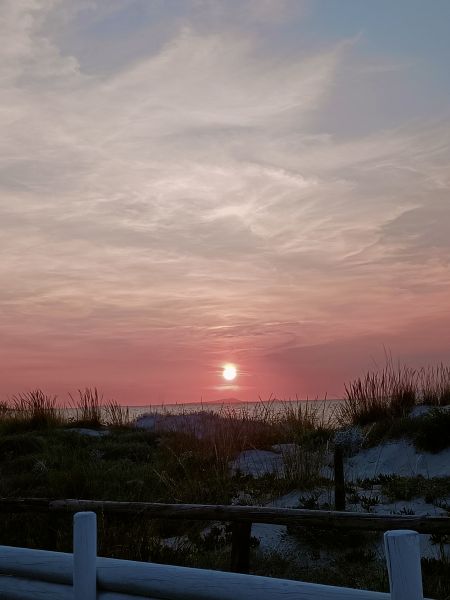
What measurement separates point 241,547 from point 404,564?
3609 millimetres

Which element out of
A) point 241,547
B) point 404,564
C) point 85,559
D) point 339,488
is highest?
point 404,564

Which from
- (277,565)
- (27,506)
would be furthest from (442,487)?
(27,506)

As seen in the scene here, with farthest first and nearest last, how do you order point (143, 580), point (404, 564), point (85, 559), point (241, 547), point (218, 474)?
point (218, 474)
point (241, 547)
point (85, 559)
point (143, 580)
point (404, 564)

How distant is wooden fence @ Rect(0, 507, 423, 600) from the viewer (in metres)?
3.43

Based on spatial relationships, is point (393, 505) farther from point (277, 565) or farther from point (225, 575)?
point (225, 575)

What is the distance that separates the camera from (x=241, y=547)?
22.2ft

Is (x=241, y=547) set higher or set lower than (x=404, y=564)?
lower

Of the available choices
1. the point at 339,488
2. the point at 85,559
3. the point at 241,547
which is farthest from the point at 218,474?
the point at 85,559

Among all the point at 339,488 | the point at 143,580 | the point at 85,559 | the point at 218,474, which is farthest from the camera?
the point at 218,474

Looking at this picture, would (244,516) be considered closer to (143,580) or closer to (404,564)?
(143,580)

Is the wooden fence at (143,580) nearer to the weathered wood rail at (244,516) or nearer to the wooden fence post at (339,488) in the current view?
the weathered wood rail at (244,516)

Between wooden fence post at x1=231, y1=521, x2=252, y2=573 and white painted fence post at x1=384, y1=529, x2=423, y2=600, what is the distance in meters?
3.35

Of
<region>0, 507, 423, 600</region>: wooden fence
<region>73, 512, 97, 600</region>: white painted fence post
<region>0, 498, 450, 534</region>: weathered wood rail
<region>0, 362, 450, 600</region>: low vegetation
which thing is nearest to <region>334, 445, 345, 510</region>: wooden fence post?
<region>0, 362, 450, 600</region>: low vegetation

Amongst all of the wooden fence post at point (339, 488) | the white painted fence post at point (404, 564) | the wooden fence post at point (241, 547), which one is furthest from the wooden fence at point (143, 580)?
the wooden fence post at point (339, 488)
